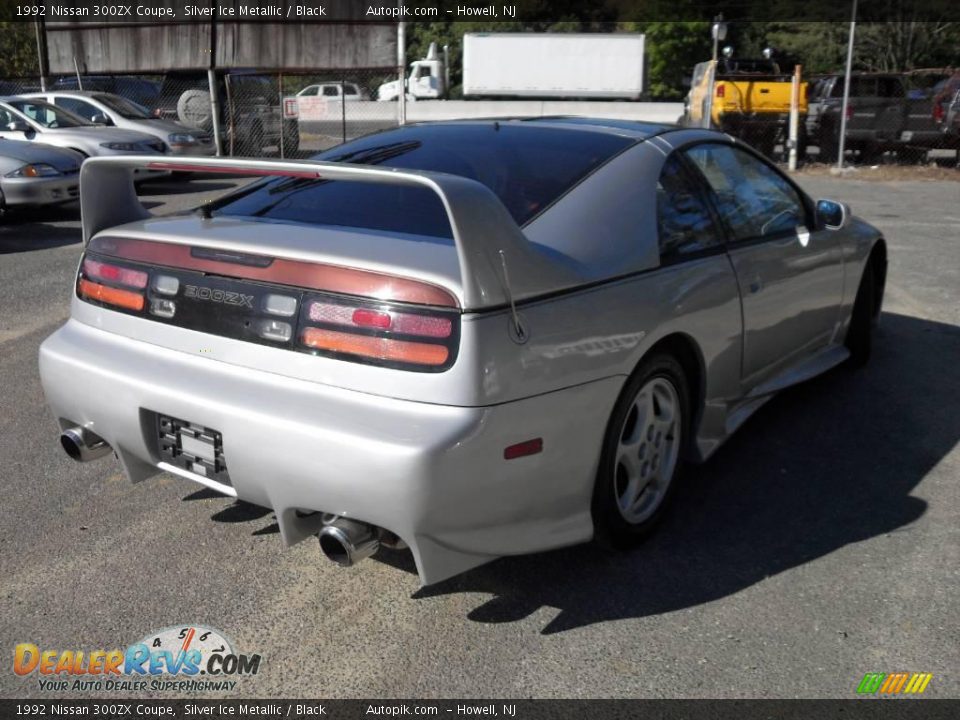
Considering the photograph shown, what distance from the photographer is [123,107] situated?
1589 cm

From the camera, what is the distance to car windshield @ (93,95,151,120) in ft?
51.3

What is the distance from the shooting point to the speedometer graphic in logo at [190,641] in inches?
109

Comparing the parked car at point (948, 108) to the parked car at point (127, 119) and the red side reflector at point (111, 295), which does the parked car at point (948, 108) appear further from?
the red side reflector at point (111, 295)

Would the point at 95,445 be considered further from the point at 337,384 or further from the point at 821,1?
the point at 821,1

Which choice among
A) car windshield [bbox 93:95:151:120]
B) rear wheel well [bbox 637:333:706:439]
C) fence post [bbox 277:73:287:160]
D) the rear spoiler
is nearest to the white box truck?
fence post [bbox 277:73:287:160]

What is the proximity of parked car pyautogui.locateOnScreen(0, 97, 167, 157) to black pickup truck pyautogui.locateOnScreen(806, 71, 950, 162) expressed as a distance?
12713 millimetres

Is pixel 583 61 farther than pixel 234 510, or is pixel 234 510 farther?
pixel 583 61

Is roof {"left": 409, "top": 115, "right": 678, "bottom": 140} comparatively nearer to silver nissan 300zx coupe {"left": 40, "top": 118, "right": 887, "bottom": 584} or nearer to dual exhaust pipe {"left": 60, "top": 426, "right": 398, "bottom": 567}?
silver nissan 300zx coupe {"left": 40, "top": 118, "right": 887, "bottom": 584}

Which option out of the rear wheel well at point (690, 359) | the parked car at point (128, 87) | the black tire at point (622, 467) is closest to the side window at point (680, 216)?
the rear wheel well at point (690, 359)

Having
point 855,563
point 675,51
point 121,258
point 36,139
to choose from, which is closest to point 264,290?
point 121,258

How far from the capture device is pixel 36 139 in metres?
13.2

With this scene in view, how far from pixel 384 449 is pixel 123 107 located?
15.2 meters

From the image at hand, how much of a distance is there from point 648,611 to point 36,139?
1280 centimetres

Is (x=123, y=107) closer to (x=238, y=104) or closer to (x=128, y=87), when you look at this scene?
(x=238, y=104)
